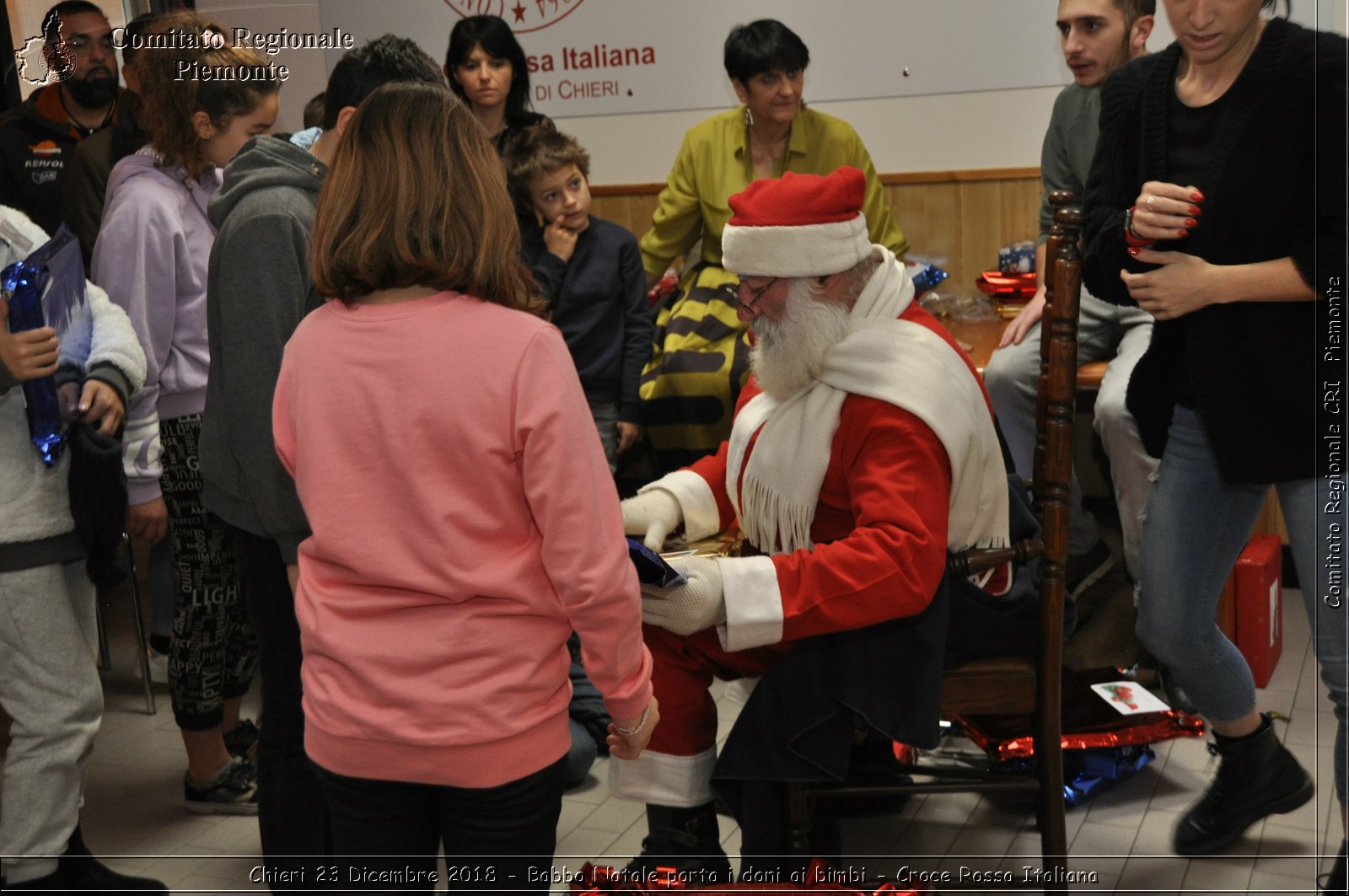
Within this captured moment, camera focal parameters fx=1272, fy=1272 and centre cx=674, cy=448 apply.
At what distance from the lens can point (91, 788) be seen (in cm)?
333

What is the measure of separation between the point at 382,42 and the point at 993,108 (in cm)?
280

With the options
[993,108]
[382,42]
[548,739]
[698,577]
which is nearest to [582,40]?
[993,108]

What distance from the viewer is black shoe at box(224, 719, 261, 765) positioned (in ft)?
11.1

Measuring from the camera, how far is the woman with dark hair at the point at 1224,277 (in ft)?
6.85

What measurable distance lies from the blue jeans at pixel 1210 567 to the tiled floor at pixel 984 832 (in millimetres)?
167

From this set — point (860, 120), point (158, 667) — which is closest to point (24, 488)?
point (158, 667)

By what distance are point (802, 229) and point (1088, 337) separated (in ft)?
5.55

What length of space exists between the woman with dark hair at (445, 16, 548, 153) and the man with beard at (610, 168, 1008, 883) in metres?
1.72

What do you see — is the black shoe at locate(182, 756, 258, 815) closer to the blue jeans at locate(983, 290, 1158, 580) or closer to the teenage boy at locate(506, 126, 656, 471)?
the teenage boy at locate(506, 126, 656, 471)

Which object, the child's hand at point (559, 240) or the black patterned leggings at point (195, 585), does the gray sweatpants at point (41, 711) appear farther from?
the child's hand at point (559, 240)

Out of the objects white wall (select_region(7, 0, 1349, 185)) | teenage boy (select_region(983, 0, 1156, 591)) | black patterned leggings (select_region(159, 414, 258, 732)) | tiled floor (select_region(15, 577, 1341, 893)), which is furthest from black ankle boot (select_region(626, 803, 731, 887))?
white wall (select_region(7, 0, 1349, 185))

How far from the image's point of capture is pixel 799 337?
2.32 meters

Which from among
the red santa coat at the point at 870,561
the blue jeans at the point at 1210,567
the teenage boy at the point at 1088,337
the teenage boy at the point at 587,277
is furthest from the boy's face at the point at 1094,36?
the red santa coat at the point at 870,561

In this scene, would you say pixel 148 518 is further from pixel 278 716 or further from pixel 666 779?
pixel 666 779
